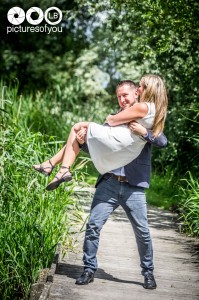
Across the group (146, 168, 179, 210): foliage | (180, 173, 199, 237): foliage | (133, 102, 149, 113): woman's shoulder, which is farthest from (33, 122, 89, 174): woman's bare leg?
(146, 168, 179, 210): foliage

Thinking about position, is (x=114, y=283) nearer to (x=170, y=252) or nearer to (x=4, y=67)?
(x=170, y=252)

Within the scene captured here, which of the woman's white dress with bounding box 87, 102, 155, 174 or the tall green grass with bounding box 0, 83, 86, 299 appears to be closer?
the woman's white dress with bounding box 87, 102, 155, 174

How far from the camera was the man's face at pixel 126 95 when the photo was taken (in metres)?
5.15

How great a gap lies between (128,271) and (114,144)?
1709mm

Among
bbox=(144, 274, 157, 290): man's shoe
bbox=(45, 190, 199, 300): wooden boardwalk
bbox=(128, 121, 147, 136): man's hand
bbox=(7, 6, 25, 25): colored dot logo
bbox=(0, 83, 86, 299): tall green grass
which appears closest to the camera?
bbox=(128, 121, 147, 136): man's hand

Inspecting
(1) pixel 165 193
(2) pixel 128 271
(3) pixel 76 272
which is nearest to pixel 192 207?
(2) pixel 128 271

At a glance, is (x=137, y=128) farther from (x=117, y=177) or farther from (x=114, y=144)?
(x=117, y=177)

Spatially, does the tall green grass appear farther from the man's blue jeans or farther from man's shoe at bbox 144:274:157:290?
→ man's shoe at bbox 144:274:157:290

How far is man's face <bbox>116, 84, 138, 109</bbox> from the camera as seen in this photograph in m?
5.15

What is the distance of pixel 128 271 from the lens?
6145 mm

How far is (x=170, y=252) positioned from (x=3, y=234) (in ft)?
7.21

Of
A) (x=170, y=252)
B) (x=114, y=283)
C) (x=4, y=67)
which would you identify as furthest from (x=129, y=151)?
(x=4, y=67)

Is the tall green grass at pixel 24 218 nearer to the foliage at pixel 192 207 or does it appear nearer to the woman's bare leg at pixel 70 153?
the woman's bare leg at pixel 70 153

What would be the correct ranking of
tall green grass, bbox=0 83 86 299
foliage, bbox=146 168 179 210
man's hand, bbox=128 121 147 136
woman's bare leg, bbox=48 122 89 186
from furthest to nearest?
foliage, bbox=146 168 179 210 < tall green grass, bbox=0 83 86 299 < woman's bare leg, bbox=48 122 89 186 < man's hand, bbox=128 121 147 136
